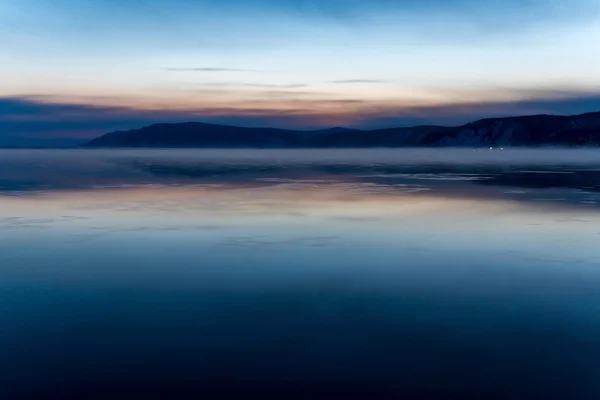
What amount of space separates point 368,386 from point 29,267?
6842 millimetres

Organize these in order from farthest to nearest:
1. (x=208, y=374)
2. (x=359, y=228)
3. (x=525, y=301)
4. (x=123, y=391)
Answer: (x=359, y=228) → (x=525, y=301) → (x=208, y=374) → (x=123, y=391)

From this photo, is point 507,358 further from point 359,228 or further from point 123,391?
point 359,228

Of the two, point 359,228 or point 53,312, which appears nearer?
point 53,312

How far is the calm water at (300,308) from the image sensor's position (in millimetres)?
5465

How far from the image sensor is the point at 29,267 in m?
9.85

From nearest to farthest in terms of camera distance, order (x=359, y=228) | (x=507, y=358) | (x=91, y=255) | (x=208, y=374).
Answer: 1. (x=208, y=374)
2. (x=507, y=358)
3. (x=91, y=255)
4. (x=359, y=228)

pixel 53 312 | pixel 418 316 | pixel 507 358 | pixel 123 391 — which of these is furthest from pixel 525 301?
pixel 53 312

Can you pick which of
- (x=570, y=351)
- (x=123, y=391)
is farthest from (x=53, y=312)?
(x=570, y=351)

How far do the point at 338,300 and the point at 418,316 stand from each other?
116 cm

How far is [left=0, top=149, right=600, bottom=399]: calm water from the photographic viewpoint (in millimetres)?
5465

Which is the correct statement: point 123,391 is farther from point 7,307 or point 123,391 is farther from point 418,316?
point 418,316

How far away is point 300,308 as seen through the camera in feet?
24.8

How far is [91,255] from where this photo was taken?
10.8 m

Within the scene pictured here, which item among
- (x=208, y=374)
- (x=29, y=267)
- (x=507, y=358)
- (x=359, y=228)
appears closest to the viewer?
(x=208, y=374)
